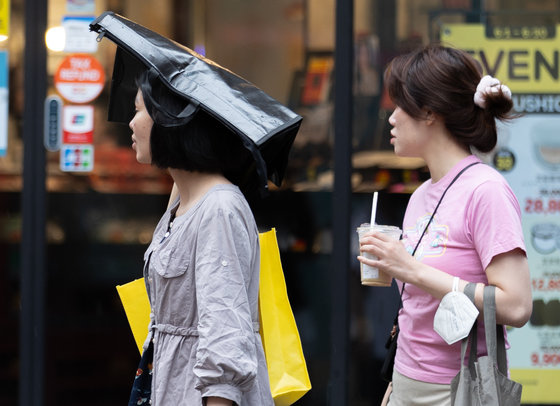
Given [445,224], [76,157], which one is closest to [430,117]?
[445,224]

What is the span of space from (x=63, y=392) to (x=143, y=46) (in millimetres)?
3335

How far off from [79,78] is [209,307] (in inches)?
129

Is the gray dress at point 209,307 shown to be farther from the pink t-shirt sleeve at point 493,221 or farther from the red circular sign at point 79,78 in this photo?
the red circular sign at point 79,78

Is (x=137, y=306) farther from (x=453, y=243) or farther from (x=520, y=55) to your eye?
(x=520, y=55)

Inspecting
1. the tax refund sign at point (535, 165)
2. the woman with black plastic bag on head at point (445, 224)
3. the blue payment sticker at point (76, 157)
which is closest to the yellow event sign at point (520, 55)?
the tax refund sign at point (535, 165)

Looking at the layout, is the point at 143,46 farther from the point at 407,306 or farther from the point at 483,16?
the point at 483,16

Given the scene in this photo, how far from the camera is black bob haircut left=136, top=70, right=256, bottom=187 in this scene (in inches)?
86.4

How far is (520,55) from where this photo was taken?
480 cm

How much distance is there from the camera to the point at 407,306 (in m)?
2.48

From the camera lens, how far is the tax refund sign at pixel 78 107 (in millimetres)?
4984

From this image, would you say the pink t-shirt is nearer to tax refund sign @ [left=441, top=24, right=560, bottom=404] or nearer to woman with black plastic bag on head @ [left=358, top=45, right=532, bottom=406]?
woman with black plastic bag on head @ [left=358, top=45, right=532, bottom=406]

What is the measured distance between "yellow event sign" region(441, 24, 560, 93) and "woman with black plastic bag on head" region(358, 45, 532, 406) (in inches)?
94.2

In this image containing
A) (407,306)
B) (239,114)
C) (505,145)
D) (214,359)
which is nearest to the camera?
(214,359)

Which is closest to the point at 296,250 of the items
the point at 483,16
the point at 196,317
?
the point at 483,16
